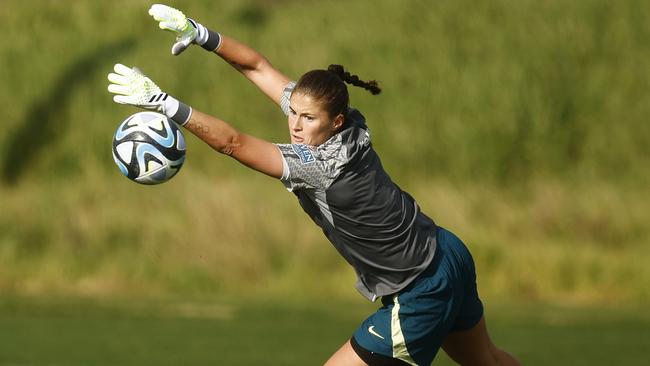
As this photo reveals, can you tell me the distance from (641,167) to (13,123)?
9.92 m

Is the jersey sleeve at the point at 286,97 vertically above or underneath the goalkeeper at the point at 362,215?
above

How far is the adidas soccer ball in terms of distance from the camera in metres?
6.15

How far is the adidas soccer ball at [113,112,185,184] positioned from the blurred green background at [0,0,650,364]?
893 cm

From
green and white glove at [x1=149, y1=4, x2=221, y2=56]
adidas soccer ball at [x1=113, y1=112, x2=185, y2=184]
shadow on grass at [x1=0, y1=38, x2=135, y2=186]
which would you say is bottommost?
adidas soccer ball at [x1=113, y1=112, x2=185, y2=184]

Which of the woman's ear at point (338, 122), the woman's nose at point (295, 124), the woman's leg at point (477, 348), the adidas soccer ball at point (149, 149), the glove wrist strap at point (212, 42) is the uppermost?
the glove wrist strap at point (212, 42)

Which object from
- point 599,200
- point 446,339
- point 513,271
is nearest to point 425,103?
point 599,200

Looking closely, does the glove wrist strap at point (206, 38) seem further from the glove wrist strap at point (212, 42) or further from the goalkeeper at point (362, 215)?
the goalkeeper at point (362, 215)

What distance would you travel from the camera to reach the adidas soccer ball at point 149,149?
6.15 m

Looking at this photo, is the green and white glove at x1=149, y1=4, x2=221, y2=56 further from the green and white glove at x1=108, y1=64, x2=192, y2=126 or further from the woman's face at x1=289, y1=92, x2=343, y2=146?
the woman's face at x1=289, y1=92, x2=343, y2=146

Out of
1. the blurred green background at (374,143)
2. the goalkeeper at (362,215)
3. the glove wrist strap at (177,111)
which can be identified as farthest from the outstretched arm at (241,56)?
the blurred green background at (374,143)

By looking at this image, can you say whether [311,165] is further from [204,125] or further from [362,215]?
[204,125]

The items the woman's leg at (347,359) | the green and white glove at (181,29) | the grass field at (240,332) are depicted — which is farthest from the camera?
the grass field at (240,332)

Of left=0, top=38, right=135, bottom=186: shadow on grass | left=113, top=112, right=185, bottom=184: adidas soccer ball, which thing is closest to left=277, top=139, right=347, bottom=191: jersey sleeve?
left=113, top=112, right=185, bottom=184: adidas soccer ball

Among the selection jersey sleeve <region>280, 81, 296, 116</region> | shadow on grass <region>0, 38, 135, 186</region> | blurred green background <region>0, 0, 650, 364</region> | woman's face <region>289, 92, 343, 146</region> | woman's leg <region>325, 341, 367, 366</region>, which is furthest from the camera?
shadow on grass <region>0, 38, 135, 186</region>
